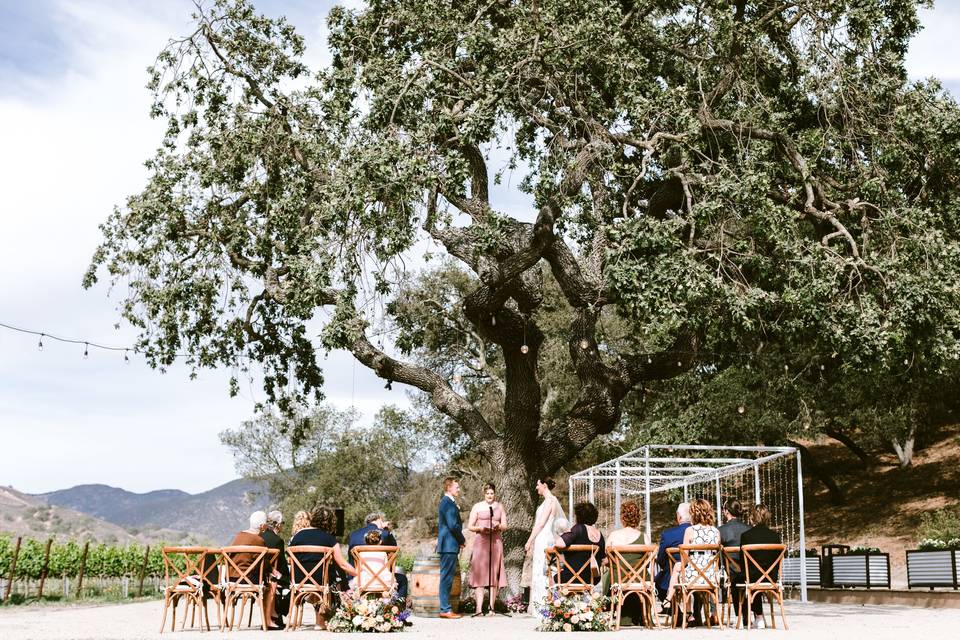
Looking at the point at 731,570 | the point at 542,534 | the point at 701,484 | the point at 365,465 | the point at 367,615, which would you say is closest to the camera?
the point at 367,615

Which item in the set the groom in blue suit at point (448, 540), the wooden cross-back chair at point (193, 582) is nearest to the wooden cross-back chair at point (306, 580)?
the wooden cross-back chair at point (193, 582)

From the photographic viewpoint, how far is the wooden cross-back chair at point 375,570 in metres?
10.1

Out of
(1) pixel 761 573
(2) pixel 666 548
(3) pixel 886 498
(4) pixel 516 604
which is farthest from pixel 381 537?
(3) pixel 886 498

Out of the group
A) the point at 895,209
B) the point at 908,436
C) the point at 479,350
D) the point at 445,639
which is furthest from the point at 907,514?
the point at 445,639

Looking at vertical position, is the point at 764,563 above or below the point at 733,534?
below

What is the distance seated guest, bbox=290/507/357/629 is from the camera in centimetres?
1023

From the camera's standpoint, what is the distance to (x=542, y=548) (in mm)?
12422

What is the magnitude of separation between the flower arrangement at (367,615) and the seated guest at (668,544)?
283 centimetres

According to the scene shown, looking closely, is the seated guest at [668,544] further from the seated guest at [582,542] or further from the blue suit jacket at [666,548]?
the seated guest at [582,542]

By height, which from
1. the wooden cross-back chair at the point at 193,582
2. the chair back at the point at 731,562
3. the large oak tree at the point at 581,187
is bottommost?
the wooden cross-back chair at the point at 193,582

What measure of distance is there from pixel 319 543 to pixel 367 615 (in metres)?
0.95

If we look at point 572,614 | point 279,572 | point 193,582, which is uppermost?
point 279,572

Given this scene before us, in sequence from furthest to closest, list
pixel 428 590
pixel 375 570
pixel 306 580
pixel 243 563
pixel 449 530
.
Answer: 1. pixel 428 590
2. pixel 449 530
3. pixel 306 580
4. pixel 375 570
5. pixel 243 563

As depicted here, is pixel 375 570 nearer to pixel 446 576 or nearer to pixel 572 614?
pixel 572 614
